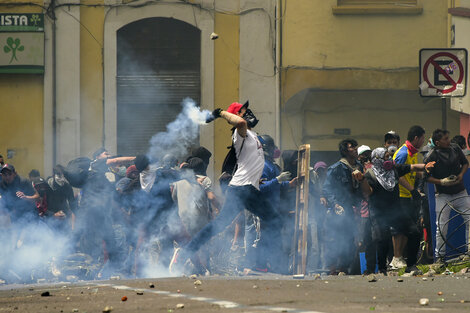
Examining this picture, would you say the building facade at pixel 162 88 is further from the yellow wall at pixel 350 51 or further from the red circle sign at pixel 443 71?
the red circle sign at pixel 443 71

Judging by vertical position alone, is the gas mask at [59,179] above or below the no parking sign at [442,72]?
below

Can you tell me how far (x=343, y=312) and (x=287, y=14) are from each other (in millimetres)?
13645

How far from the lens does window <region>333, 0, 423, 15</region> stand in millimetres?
20453

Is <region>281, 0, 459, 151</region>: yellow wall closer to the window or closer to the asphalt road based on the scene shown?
the window

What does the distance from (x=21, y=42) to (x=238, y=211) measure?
35.1 feet

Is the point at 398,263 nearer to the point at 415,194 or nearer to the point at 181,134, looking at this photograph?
the point at 415,194

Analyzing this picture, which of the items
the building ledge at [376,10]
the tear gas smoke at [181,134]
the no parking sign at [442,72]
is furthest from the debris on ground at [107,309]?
the building ledge at [376,10]

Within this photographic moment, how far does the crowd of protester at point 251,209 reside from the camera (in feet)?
37.3

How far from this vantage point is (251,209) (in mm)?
11250

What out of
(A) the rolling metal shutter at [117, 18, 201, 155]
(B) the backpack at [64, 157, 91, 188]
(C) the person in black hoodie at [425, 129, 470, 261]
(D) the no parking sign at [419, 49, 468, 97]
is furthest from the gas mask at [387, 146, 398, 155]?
(A) the rolling metal shutter at [117, 18, 201, 155]

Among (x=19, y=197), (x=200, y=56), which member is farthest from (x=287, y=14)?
(x=19, y=197)

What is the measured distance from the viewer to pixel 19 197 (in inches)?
566

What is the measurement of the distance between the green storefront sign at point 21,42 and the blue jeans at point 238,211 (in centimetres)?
1019

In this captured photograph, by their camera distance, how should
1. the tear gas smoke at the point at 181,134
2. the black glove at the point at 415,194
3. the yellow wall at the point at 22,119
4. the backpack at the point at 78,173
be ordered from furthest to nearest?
the yellow wall at the point at 22,119, the tear gas smoke at the point at 181,134, the backpack at the point at 78,173, the black glove at the point at 415,194
